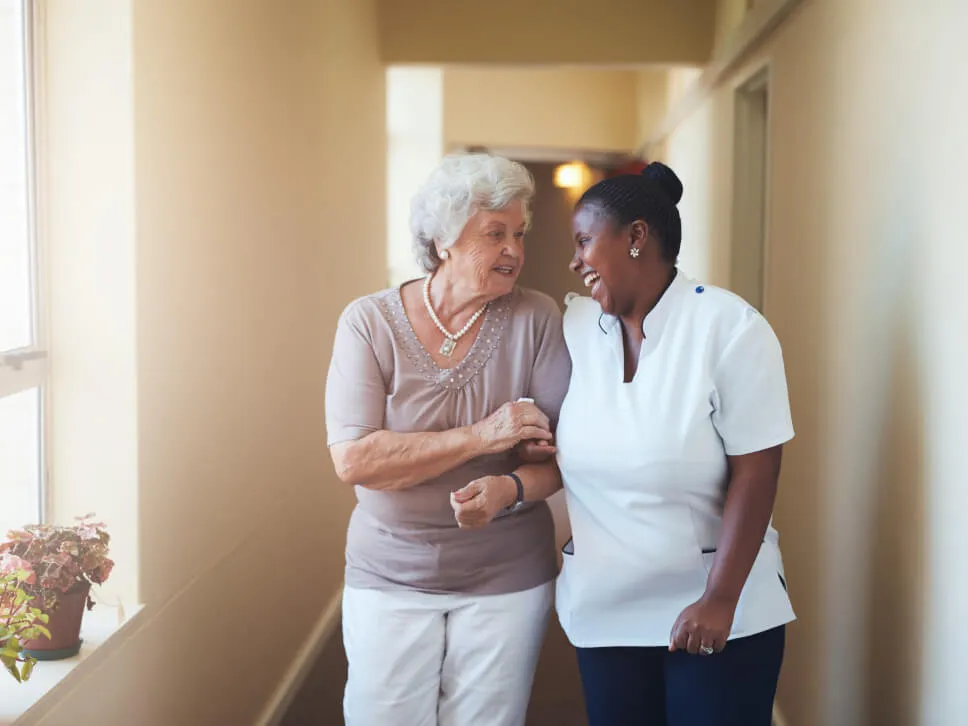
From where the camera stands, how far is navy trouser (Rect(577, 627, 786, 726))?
1569mm

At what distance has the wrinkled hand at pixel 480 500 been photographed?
1.69 metres

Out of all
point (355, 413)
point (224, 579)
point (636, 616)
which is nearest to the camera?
point (636, 616)

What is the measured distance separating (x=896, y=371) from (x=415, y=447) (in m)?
0.89

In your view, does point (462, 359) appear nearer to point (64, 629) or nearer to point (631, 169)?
point (631, 169)

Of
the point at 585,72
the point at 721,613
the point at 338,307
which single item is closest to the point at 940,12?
the point at 721,613

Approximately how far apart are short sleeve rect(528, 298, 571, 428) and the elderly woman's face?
123mm

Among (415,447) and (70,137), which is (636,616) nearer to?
(415,447)

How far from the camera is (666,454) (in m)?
1.55

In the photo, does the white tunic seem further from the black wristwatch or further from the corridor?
the corridor

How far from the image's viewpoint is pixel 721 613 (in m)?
1.53

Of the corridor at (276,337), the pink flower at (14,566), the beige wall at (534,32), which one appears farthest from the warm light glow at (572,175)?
the pink flower at (14,566)

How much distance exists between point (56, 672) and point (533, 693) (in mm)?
2017

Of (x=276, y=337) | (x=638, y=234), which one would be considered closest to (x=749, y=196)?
(x=276, y=337)

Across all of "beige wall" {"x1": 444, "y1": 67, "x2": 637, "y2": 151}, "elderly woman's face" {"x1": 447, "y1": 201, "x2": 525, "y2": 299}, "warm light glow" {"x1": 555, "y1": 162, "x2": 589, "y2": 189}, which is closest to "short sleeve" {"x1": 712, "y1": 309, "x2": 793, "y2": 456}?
"elderly woman's face" {"x1": 447, "y1": 201, "x2": 525, "y2": 299}
